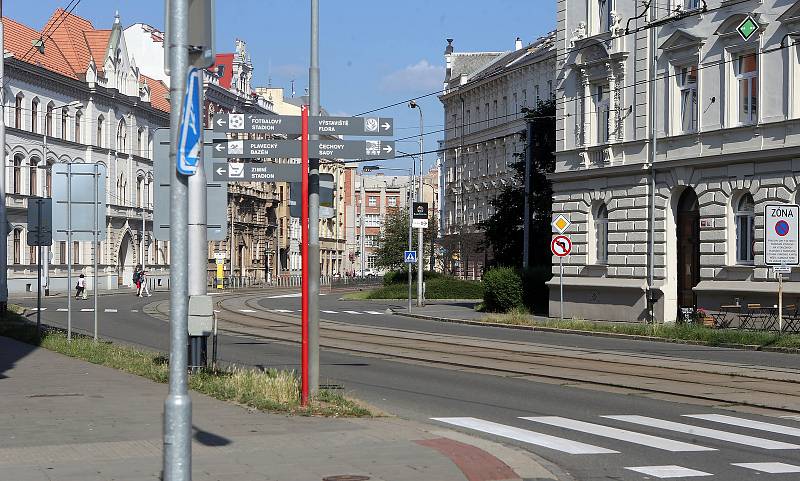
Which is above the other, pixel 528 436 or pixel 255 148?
pixel 255 148

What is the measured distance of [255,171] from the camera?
1391 cm

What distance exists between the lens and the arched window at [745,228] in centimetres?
3375

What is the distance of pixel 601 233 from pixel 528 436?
2808cm

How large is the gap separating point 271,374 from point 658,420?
5360 millimetres

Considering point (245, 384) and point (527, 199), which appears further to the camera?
point (527, 199)

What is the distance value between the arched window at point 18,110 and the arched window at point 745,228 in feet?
158

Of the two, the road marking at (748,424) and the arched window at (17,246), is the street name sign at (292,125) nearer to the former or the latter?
the road marking at (748,424)

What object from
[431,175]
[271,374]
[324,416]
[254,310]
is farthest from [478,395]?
[431,175]

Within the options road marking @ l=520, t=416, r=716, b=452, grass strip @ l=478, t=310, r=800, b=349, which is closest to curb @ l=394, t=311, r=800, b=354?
grass strip @ l=478, t=310, r=800, b=349

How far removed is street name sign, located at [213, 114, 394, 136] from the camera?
46.0ft

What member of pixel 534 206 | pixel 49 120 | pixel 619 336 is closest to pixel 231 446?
pixel 619 336

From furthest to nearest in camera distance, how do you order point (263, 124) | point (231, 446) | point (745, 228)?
point (745, 228) < point (263, 124) < point (231, 446)

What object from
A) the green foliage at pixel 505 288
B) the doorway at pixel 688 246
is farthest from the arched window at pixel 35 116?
the doorway at pixel 688 246

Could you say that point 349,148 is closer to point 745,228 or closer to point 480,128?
point 745,228
